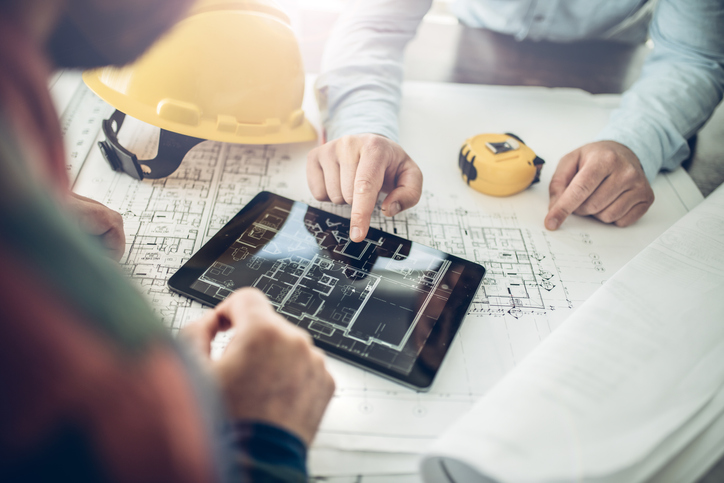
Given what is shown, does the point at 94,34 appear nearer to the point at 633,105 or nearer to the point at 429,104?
the point at 429,104

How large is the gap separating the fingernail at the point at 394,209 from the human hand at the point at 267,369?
0.95 ft

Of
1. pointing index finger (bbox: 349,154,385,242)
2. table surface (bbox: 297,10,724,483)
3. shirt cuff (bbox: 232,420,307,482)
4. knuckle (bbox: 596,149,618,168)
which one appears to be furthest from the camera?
table surface (bbox: 297,10,724,483)

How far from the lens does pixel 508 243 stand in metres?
0.70

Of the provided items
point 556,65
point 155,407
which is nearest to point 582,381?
point 155,407

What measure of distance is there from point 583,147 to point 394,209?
386mm

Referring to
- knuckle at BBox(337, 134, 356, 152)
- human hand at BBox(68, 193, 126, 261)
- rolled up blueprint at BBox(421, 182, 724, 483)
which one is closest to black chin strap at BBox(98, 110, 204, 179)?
human hand at BBox(68, 193, 126, 261)

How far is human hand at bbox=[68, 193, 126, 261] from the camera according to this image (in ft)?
1.86

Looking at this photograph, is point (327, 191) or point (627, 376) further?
point (327, 191)

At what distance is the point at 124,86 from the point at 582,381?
0.77m

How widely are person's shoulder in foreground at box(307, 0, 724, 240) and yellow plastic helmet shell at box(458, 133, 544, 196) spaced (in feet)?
0.19

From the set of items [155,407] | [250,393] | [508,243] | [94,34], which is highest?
[94,34]

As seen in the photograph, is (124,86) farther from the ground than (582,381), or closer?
farther from the ground

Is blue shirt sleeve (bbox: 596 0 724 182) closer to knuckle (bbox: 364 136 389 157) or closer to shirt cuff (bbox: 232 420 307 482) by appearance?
knuckle (bbox: 364 136 389 157)

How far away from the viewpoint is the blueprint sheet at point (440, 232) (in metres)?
0.47
